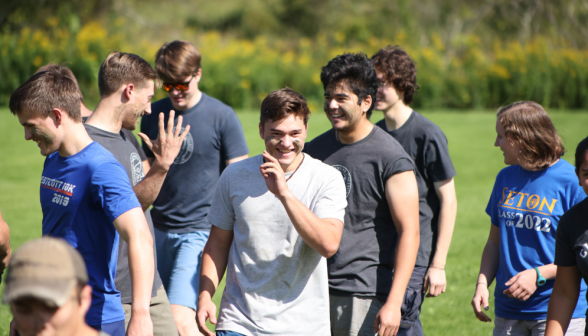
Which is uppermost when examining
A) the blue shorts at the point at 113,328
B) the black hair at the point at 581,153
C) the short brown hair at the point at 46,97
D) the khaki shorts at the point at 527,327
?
the short brown hair at the point at 46,97

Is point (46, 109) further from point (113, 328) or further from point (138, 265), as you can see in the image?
point (113, 328)

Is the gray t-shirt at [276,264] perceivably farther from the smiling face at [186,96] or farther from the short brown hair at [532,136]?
the smiling face at [186,96]

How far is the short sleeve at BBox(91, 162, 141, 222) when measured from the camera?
2500 mm

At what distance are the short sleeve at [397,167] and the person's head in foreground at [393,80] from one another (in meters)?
1.04

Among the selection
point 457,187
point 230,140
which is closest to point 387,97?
point 230,140

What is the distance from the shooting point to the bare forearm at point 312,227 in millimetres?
2602

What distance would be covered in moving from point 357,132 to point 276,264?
994 millimetres

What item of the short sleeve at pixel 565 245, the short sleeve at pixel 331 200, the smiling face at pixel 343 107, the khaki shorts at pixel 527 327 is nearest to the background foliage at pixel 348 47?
the khaki shorts at pixel 527 327

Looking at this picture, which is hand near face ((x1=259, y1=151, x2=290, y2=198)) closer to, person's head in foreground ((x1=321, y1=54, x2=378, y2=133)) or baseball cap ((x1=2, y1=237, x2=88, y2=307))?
person's head in foreground ((x1=321, y1=54, x2=378, y2=133))

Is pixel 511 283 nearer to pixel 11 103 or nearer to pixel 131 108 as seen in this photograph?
pixel 131 108

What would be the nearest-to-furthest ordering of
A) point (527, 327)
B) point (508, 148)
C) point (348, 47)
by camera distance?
1. point (527, 327)
2. point (508, 148)
3. point (348, 47)

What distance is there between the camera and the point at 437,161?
3.86 meters

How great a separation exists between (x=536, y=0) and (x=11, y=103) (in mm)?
36400

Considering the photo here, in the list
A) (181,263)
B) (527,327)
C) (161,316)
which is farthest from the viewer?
(181,263)
